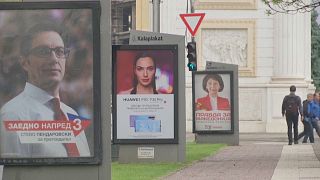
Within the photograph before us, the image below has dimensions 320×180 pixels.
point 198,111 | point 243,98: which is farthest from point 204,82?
point 243,98

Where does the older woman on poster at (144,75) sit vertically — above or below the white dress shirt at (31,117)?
above

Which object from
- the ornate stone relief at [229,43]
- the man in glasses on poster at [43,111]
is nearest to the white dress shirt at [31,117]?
the man in glasses on poster at [43,111]

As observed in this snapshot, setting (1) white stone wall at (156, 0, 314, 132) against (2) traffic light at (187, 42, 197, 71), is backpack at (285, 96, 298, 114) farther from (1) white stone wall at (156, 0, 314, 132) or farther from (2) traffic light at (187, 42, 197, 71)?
(1) white stone wall at (156, 0, 314, 132)

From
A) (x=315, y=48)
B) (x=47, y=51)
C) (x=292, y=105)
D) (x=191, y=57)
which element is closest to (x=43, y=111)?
(x=47, y=51)

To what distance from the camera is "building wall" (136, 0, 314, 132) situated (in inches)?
1801

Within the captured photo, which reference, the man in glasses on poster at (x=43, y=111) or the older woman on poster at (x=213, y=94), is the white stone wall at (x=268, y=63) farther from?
the man in glasses on poster at (x=43, y=111)

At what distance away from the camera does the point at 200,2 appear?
4725cm

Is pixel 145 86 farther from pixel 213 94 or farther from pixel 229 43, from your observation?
pixel 229 43

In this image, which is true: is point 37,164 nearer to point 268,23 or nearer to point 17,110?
point 17,110

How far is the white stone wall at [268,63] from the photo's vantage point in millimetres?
45625

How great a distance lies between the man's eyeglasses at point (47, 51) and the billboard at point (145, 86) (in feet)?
28.9

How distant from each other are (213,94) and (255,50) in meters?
17.3

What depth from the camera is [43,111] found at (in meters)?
10.3

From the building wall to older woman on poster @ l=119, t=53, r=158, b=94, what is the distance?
85.8ft
